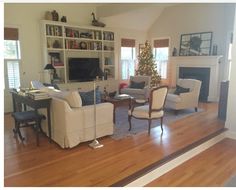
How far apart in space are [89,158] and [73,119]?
65 centimetres

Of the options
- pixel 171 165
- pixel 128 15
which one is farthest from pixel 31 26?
pixel 171 165

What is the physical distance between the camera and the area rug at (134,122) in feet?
13.3

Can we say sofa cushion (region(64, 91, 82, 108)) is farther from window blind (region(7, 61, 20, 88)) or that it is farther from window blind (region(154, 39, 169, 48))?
window blind (region(154, 39, 169, 48))

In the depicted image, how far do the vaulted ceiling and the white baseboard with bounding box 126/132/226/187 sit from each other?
154 inches

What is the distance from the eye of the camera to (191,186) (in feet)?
8.45

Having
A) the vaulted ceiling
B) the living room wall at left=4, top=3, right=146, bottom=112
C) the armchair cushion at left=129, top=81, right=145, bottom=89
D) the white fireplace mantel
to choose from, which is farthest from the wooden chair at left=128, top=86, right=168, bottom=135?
the white fireplace mantel

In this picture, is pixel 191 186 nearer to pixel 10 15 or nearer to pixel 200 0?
pixel 200 0

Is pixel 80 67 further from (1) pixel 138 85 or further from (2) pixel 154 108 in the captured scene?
(2) pixel 154 108

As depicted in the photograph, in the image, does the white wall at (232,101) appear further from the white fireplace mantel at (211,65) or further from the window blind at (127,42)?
the window blind at (127,42)

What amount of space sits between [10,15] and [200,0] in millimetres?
4962

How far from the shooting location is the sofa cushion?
3355mm

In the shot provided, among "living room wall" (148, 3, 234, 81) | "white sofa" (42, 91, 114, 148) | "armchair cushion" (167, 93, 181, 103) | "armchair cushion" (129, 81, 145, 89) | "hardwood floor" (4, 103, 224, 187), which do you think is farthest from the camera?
"armchair cushion" (129, 81, 145, 89)

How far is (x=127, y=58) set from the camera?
8352mm

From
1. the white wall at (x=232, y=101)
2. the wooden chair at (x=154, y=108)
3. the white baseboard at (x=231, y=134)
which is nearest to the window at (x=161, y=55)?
the white wall at (x=232, y=101)
